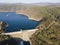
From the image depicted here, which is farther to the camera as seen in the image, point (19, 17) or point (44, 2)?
point (44, 2)

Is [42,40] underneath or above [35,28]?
underneath

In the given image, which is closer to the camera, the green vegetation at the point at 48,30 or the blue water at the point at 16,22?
the blue water at the point at 16,22

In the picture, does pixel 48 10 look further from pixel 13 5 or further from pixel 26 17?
pixel 13 5

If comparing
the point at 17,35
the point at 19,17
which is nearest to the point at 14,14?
the point at 19,17

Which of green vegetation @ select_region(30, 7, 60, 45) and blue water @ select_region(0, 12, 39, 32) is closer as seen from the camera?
blue water @ select_region(0, 12, 39, 32)

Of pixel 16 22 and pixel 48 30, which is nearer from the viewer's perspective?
pixel 16 22

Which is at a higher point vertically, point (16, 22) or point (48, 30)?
point (16, 22)

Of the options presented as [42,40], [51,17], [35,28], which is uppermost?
[51,17]
